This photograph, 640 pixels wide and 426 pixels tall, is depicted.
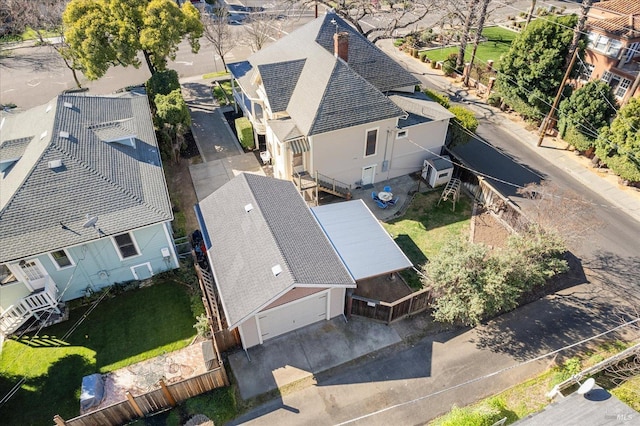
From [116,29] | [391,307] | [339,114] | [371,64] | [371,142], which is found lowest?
[391,307]

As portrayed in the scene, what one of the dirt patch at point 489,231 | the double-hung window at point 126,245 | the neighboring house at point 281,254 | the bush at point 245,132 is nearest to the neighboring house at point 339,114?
the bush at point 245,132

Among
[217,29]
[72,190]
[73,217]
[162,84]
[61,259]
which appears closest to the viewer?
[73,217]

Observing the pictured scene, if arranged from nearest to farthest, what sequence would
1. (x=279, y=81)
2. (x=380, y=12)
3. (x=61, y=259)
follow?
(x=61, y=259) < (x=279, y=81) < (x=380, y=12)

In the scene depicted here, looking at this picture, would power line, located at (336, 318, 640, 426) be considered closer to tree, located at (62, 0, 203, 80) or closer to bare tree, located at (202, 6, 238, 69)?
tree, located at (62, 0, 203, 80)

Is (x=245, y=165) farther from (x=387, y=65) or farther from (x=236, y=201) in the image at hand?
(x=387, y=65)

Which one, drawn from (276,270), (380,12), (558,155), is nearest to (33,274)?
(276,270)

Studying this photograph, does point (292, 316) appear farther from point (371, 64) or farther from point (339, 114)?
point (371, 64)

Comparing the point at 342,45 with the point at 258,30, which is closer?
the point at 342,45
